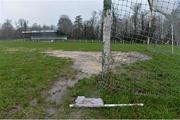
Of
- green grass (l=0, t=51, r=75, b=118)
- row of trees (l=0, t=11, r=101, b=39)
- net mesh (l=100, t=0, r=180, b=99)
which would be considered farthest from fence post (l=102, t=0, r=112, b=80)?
row of trees (l=0, t=11, r=101, b=39)

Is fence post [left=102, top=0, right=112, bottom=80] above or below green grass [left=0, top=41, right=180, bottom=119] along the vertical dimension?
above

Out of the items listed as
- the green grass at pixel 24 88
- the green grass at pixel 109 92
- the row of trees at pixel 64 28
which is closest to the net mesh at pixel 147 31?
the green grass at pixel 109 92

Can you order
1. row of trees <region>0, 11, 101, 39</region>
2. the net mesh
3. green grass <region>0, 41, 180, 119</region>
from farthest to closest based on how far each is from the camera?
row of trees <region>0, 11, 101, 39</region> < the net mesh < green grass <region>0, 41, 180, 119</region>

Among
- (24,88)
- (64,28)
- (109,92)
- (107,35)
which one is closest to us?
(109,92)

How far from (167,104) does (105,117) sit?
3.91 feet

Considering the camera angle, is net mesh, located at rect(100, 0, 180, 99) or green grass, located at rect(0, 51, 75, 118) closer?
green grass, located at rect(0, 51, 75, 118)

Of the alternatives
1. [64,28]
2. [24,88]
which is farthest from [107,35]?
[64,28]

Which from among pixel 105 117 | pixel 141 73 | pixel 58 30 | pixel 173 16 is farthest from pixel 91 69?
pixel 58 30

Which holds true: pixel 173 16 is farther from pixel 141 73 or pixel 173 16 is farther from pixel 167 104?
pixel 141 73

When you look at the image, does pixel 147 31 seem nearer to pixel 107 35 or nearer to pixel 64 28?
pixel 107 35

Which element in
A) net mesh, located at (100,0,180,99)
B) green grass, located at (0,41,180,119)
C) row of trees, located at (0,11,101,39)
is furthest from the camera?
row of trees, located at (0,11,101,39)

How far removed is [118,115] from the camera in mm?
4637

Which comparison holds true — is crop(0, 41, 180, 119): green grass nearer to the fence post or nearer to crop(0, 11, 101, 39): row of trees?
the fence post

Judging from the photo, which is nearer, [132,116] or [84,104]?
[132,116]
